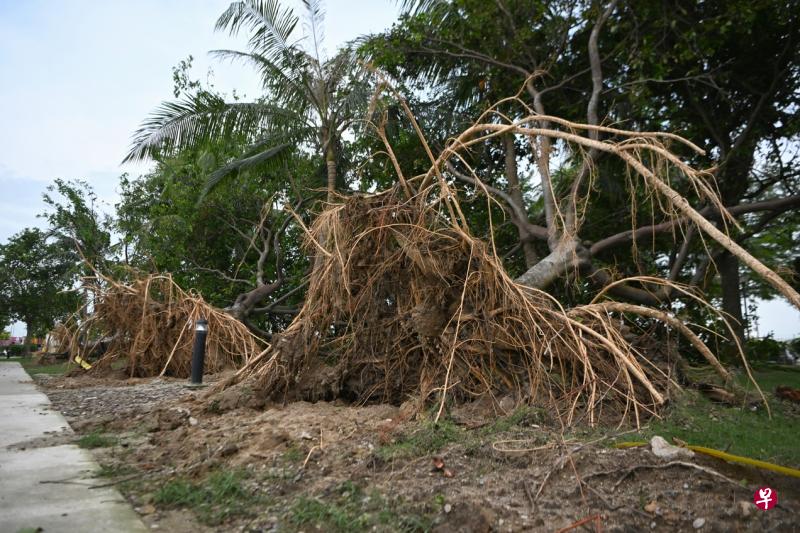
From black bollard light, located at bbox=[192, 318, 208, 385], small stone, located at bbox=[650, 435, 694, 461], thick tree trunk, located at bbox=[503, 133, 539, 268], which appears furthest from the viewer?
thick tree trunk, located at bbox=[503, 133, 539, 268]

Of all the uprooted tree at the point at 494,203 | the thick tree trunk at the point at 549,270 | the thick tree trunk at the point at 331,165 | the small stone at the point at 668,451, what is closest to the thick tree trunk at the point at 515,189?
the uprooted tree at the point at 494,203

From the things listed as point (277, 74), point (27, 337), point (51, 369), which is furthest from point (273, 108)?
point (27, 337)

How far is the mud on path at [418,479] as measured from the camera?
8.72 feet

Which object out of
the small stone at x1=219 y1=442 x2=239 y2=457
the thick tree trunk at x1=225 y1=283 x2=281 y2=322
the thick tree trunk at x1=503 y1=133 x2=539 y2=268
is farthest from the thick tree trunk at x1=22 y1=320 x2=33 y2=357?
the small stone at x1=219 y1=442 x2=239 y2=457

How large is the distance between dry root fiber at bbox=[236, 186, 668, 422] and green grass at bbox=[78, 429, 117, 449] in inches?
55.3

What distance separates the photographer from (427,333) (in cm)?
527

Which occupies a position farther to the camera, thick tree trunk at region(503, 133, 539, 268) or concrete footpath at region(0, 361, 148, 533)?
thick tree trunk at region(503, 133, 539, 268)

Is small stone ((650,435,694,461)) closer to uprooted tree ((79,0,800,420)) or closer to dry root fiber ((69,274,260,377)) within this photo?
uprooted tree ((79,0,800,420))

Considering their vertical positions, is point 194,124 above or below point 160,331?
above

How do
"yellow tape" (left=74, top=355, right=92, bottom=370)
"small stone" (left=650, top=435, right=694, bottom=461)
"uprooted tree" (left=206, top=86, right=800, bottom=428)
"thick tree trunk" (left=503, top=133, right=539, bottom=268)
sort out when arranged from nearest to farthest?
1. "small stone" (left=650, top=435, right=694, bottom=461)
2. "uprooted tree" (left=206, top=86, right=800, bottom=428)
3. "yellow tape" (left=74, top=355, right=92, bottom=370)
4. "thick tree trunk" (left=503, top=133, right=539, bottom=268)

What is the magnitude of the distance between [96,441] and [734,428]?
194 inches

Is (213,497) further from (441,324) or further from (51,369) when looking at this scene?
(51,369)

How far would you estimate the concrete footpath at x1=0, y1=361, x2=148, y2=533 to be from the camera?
278 centimetres

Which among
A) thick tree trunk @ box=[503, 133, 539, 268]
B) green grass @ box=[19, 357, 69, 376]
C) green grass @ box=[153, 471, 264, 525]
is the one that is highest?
thick tree trunk @ box=[503, 133, 539, 268]
